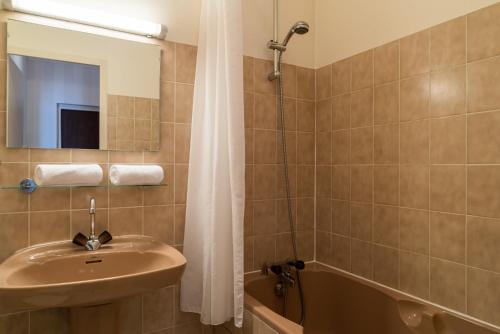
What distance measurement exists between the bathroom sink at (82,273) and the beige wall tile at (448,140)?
1250 millimetres

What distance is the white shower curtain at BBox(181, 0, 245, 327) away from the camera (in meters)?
1.36

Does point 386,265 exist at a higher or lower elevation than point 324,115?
lower

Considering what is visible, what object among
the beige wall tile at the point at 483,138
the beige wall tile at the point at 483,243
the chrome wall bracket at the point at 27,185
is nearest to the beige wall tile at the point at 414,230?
the beige wall tile at the point at 483,243

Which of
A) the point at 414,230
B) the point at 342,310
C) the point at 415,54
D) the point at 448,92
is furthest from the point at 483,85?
the point at 342,310

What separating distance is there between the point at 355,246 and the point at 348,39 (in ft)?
4.22

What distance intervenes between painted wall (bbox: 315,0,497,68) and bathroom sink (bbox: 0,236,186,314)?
1.56 m

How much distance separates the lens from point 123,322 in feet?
4.79

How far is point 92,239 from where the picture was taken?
4.30ft

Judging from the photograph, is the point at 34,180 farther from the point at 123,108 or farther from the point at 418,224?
the point at 418,224

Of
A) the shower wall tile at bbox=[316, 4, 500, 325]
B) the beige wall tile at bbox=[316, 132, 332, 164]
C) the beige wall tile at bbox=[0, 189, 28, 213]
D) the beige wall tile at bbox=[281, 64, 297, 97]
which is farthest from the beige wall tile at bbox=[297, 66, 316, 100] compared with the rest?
the beige wall tile at bbox=[0, 189, 28, 213]

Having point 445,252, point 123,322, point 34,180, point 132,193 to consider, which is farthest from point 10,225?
point 445,252

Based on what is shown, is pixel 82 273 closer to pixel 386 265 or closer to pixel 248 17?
pixel 386 265

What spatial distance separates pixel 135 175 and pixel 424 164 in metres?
1.38

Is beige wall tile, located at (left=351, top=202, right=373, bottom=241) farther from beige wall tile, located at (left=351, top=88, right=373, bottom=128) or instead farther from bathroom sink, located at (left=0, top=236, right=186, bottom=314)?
bathroom sink, located at (left=0, top=236, right=186, bottom=314)
